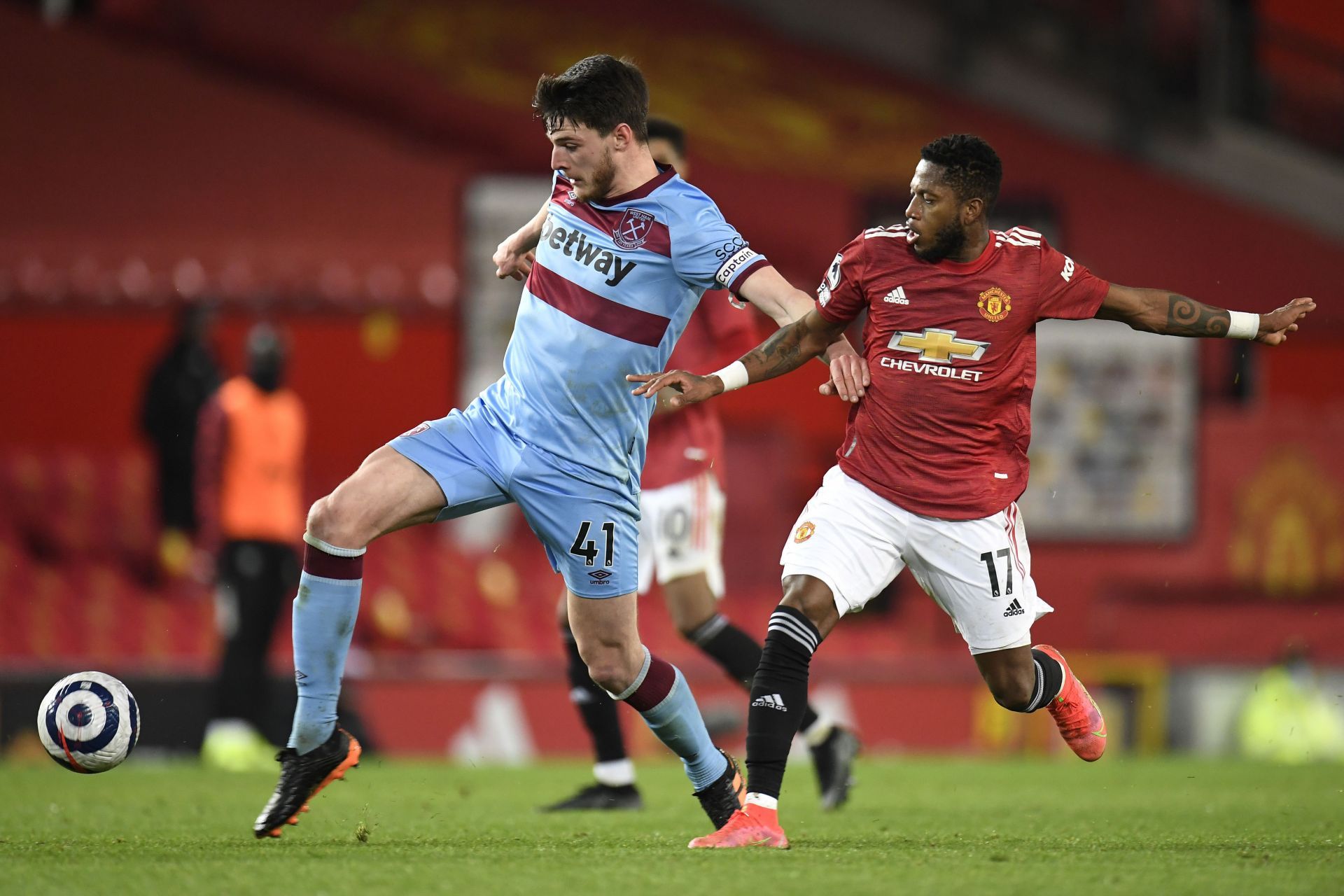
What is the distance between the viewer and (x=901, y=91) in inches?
619

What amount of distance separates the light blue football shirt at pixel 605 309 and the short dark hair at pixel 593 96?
22cm

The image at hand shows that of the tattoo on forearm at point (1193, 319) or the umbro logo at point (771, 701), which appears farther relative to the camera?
the tattoo on forearm at point (1193, 319)

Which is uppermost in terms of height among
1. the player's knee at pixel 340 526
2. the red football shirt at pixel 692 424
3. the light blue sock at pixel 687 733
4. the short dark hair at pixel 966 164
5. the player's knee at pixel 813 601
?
the short dark hair at pixel 966 164

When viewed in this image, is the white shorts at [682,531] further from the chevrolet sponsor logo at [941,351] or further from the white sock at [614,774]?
the chevrolet sponsor logo at [941,351]

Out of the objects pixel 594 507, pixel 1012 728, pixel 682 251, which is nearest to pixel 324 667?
pixel 594 507

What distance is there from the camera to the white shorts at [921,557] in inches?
202

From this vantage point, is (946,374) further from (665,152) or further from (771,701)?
(665,152)

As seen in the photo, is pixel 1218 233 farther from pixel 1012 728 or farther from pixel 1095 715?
pixel 1095 715

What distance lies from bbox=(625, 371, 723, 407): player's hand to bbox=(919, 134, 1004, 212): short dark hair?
3.09 feet

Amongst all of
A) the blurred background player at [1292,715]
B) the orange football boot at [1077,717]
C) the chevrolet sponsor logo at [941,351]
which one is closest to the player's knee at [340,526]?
the chevrolet sponsor logo at [941,351]

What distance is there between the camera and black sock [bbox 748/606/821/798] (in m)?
4.80

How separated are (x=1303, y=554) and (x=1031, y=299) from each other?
29.0ft

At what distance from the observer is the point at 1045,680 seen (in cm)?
552

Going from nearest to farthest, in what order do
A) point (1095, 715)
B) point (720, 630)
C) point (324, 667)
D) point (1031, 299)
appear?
point (324, 667), point (1031, 299), point (1095, 715), point (720, 630)
